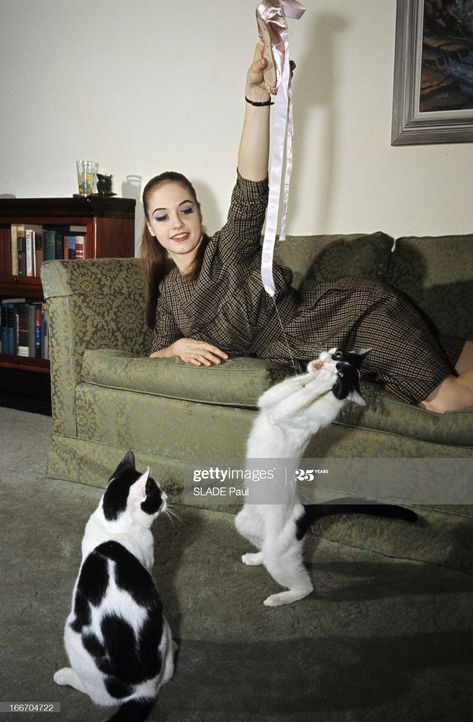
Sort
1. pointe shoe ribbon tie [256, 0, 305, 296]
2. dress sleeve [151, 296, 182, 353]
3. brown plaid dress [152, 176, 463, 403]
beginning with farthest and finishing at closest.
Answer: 1. dress sleeve [151, 296, 182, 353]
2. brown plaid dress [152, 176, 463, 403]
3. pointe shoe ribbon tie [256, 0, 305, 296]

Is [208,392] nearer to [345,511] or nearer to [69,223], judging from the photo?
[345,511]

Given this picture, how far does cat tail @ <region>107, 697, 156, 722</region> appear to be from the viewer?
39.6 inches

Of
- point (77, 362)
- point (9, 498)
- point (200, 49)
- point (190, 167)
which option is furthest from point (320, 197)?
point (9, 498)

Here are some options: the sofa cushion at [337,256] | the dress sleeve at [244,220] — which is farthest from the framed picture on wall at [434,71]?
the dress sleeve at [244,220]

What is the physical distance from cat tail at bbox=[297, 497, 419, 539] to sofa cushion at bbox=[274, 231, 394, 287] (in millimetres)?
1035

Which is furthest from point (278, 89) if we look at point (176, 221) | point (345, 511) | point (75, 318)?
point (75, 318)

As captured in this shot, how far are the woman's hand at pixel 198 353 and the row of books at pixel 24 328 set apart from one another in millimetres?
1451

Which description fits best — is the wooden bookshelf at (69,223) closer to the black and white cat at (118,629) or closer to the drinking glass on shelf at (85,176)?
the drinking glass on shelf at (85,176)

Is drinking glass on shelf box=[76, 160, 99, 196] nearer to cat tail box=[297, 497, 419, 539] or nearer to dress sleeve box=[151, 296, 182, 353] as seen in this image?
dress sleeve box=[151, 296, 182, 353]

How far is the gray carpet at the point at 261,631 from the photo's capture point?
111 cm

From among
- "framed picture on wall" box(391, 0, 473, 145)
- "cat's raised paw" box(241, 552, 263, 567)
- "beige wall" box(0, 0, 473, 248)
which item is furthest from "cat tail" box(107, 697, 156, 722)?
"framed picture on wall" box(391, 0, 473, 145)

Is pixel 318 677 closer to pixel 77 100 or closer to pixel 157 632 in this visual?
pixel 157 632

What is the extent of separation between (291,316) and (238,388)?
299mm

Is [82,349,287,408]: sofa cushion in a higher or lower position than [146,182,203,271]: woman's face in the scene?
lower
